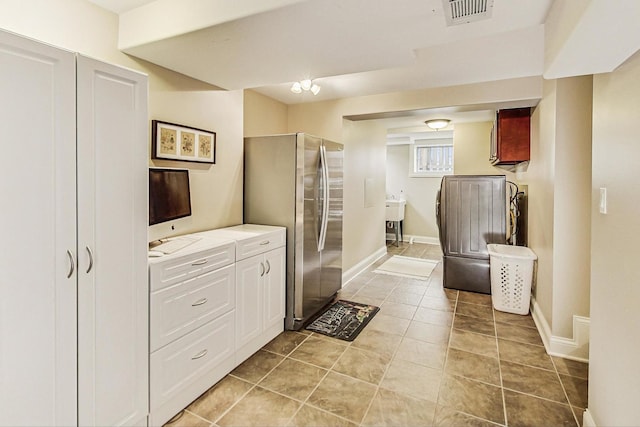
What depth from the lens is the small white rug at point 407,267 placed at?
489 cm

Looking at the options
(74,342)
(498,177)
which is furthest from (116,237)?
(498,177)

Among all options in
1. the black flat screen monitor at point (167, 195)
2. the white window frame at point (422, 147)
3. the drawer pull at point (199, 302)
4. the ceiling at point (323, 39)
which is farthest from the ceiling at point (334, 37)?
the white window frame at point (422, 147)

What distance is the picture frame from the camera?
2.34m

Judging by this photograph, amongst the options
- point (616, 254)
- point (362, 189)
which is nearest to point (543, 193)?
point (616, 254)

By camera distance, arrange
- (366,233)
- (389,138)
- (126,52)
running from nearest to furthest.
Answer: (126,52), (366,233), (389,138)

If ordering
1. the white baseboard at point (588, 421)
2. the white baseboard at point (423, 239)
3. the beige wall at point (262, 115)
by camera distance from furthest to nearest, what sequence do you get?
the white baseboard at point (423, 239)
the beige wall at point (262, 115)
the white baseboard at point (588, 421)

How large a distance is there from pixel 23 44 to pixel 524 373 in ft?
10.8

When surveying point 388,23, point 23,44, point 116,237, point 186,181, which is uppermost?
point 388,23

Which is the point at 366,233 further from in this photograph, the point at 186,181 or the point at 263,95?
the point at 186,181

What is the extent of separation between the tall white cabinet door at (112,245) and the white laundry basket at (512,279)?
10.9 feet

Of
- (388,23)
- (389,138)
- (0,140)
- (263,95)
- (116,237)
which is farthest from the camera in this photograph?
(389,138)

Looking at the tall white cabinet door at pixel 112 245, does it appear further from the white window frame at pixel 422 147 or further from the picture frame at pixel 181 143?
the white window frame at pixel 422 147

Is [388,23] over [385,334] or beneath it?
over

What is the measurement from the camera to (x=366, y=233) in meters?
5.20
